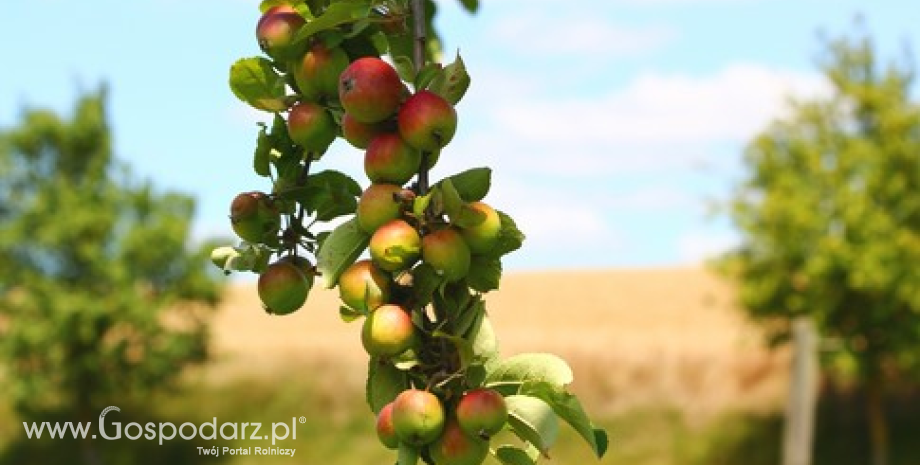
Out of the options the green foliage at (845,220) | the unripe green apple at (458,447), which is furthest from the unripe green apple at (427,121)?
the green foliage at (845,220)

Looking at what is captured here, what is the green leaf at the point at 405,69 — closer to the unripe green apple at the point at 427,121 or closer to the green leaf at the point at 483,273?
the unripe green apple at the point at 427,121

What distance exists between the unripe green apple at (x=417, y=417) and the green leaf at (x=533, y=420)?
0.10m

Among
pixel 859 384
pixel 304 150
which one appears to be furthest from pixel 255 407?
pixel 304 150

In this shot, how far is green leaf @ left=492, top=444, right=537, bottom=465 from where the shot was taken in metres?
1.40

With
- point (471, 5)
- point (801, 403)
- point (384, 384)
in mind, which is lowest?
point (384, 384)

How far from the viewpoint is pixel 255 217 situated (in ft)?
4.90

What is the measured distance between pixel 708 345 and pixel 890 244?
6435 mm

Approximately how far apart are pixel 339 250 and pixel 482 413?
0.90 feet

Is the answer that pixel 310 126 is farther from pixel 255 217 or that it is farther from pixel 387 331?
pixel 387 331

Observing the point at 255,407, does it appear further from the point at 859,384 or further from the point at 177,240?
the point at 859,384

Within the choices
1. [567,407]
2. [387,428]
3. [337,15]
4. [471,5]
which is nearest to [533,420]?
[567,407]

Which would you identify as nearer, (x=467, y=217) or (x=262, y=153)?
(x=467, y=217)

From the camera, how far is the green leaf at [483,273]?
140cm

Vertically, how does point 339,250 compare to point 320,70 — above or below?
below
